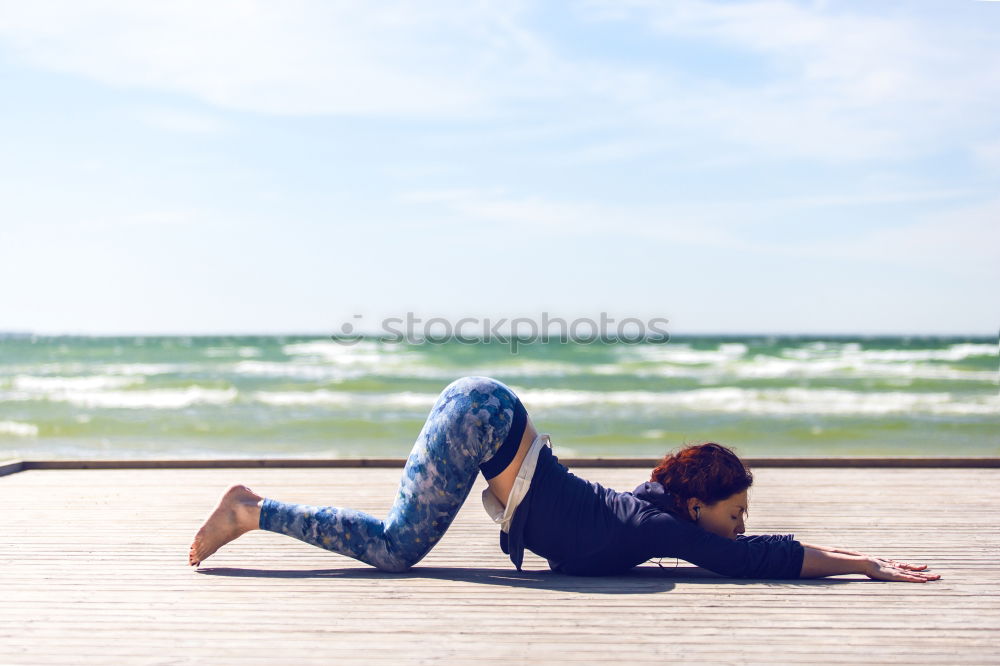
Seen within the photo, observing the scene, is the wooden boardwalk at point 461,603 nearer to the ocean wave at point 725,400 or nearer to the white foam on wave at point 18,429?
the white foam on wave at point 18,429

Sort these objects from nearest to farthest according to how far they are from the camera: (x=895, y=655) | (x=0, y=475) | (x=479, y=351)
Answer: (x=895, y=655) → (x=0, y=475) → (x=479, y=351)

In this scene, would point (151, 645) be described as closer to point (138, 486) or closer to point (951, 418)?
point (138, 486)

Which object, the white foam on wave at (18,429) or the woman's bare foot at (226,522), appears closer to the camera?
the woman's bare foot at (226,522)

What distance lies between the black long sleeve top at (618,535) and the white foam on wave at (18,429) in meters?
12.9

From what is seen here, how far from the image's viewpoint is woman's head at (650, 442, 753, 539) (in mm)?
3150

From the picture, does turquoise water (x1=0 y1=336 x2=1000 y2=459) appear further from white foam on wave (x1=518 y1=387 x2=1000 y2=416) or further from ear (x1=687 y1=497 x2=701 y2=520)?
ear (x1=687 y1=497 x2=701 y2=520)

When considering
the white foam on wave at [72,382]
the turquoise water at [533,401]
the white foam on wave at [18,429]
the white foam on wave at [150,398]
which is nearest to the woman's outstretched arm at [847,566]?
the turquoise water at [533,401]

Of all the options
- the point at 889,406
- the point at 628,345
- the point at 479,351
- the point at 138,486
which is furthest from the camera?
the point at 628,345

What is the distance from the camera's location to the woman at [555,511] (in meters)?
3.18

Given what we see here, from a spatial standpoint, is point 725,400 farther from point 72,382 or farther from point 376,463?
point 72,382

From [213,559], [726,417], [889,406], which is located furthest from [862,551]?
[889,406]

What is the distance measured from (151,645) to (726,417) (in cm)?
1533

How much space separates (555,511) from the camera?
3.26 metres

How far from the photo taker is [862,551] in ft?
12.9
